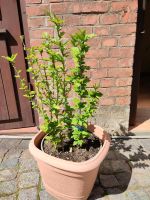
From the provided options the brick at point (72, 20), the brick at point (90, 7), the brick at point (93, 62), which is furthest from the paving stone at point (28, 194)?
the brick at point (90, 7)

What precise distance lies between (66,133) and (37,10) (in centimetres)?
119

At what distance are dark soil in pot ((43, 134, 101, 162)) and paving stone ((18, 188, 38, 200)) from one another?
41 centimetres

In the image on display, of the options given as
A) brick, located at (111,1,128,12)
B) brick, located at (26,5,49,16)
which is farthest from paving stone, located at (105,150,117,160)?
→ brick, located at (26,5,49,16)

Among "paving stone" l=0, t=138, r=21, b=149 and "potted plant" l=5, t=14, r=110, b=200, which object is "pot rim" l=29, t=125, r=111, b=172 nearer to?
"potted plant" l=5, t=14, r=110, b=200

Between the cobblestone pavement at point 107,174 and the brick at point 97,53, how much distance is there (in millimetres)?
998

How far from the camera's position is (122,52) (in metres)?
2.36

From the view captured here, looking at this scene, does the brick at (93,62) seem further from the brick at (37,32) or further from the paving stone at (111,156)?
the paving stone at (111,156)

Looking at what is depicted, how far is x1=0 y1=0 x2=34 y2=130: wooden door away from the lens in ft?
7.76

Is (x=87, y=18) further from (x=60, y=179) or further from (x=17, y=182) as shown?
(x=17, y=182)

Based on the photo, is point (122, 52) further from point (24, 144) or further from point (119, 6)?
point (24, 144)

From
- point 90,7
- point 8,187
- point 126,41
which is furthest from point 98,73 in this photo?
point 8,187

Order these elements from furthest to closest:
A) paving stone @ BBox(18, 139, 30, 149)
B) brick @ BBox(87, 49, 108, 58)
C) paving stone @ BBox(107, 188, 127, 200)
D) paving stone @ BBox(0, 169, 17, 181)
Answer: paving stone @ BBox(18, 139, 30, 149) → brick @ BBox(87, 49, 108, 58) → paving stone @ BBox(0, 169, 17, 181) → paving stone @ BBox(107, 188, 127, 200)

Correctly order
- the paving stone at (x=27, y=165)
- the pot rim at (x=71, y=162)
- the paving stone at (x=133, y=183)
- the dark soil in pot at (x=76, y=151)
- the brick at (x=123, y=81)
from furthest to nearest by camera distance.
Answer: the brick at (x=123, y=81) < the paving stone at (x=27, y=165) < the paving stone at (x=133, y=183) < the dark soil in pot at (x=76, y=151) < the pot rim at (x=71, y=162)

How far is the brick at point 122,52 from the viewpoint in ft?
7.70
